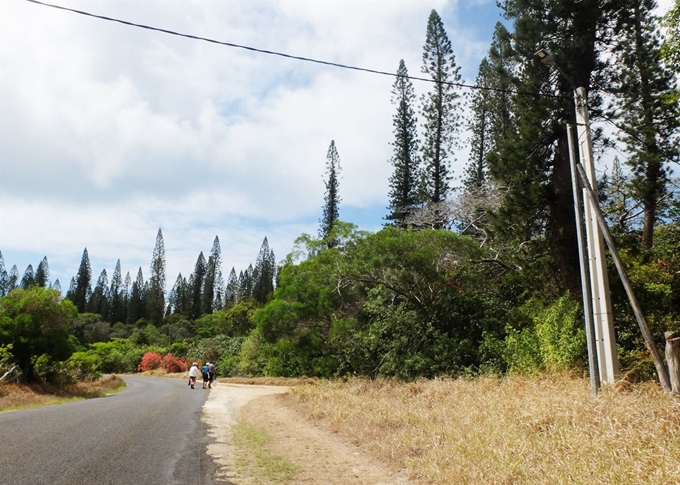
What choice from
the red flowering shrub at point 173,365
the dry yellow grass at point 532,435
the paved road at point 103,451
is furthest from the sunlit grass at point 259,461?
the red flowering shrub at point 173,365

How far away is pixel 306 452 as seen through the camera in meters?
7.70

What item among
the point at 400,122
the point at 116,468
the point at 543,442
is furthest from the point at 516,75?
the point at 400,122

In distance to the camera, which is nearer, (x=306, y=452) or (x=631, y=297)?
(x=631, y=297)

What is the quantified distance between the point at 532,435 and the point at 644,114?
12165 millimetres

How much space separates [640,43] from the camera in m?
16.1

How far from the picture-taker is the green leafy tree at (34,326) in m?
22.6

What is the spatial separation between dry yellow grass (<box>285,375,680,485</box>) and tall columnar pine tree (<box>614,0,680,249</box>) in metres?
7.23

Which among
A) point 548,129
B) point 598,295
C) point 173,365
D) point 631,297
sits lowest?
point 173,365

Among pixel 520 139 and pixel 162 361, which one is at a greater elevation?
pixel 520 139

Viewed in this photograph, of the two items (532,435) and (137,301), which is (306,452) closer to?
(532,435)

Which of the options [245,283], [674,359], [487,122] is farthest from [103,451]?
[245,283]

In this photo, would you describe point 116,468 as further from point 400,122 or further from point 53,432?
point 400,122

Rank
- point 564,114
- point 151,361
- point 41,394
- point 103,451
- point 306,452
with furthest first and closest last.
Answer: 1. point 151,361
2. point 41,394
3. point 564,114
4. point 306,452
5. point 103,451

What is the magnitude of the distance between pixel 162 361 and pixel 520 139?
50.2 meters
